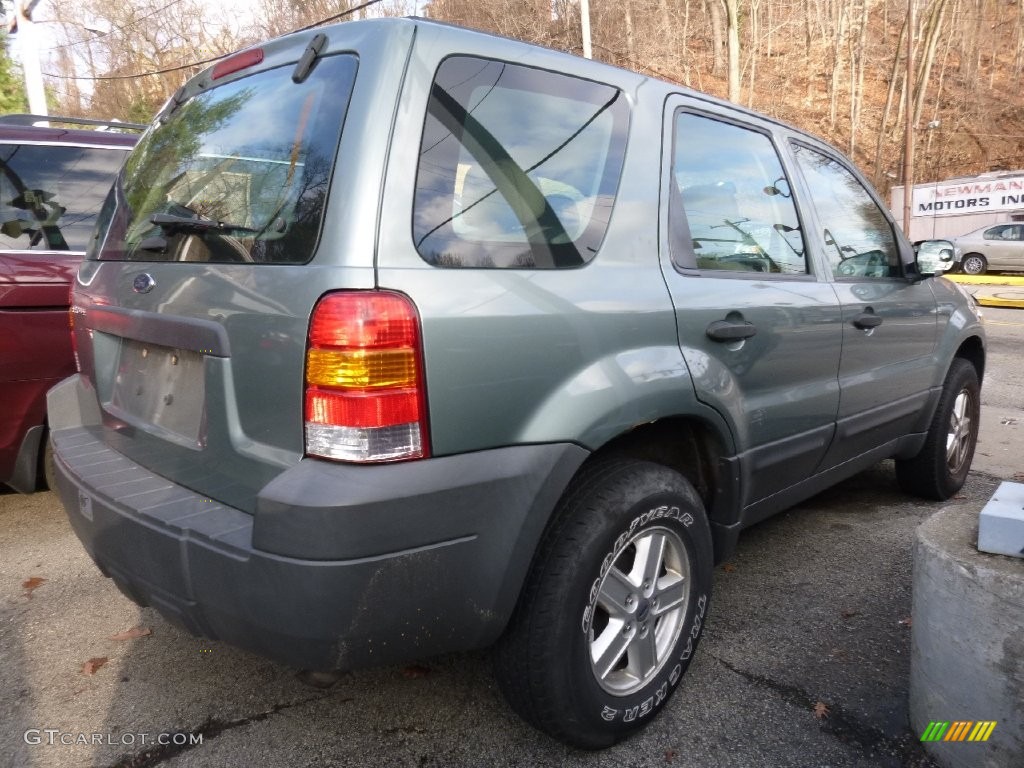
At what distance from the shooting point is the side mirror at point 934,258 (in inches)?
145

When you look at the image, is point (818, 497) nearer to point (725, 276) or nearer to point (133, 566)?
point (725, 276)

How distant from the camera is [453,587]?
1745 millimetres

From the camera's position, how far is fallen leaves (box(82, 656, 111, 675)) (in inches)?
102

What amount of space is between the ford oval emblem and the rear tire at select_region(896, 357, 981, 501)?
3.69 meters

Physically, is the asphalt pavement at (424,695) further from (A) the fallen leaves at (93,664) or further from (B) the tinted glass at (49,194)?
(B) the tinted glass at (49,194)

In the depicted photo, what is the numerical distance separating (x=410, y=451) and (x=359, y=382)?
0.61 ft

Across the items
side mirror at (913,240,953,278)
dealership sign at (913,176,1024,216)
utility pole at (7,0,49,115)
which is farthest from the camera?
dealership sign at (913,176,1024,216)

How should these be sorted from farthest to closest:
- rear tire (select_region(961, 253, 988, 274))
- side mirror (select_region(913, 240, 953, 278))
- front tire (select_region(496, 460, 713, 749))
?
1. rear tire (select_region(961, 253, 988, 274))
2. side mirror (select_region(913, 240, 953, 278))
3. front tire (select_region(496, 460, 713, 749))

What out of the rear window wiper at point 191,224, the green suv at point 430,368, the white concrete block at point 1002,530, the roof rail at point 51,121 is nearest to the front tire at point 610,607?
the green suv at point 430,368

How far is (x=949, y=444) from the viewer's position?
4148mm

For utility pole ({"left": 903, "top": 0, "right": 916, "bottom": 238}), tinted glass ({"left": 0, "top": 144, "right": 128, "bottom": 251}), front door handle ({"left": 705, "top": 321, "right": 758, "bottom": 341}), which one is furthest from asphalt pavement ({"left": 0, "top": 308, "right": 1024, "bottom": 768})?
utility pole ({"left": 903, "top": 0, "right": 916, "bottom": 238})

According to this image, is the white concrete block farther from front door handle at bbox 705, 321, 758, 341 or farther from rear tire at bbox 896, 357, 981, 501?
rear tire at bbox 896, 357, 981, 501

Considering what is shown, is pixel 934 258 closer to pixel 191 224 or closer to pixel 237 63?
pixel 237 63

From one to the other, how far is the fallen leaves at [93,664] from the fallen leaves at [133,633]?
5.0 inches
